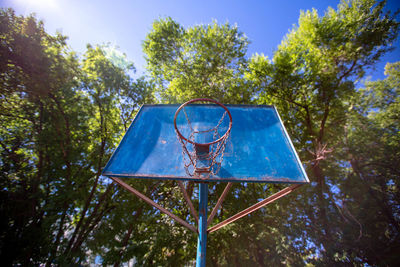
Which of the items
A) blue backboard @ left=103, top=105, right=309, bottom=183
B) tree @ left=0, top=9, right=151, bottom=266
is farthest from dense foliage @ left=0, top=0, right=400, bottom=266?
blue backboard @ left=103, top=105, right=309, bottom=183

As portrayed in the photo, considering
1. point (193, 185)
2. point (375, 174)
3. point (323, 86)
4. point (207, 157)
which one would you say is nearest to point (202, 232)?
point (207, 157)

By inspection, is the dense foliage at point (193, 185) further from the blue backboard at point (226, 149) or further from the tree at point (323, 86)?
the blue backboard at point (226, 149)

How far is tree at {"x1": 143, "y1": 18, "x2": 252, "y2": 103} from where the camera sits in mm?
8883

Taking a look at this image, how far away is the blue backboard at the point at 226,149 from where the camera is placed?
3.02 m

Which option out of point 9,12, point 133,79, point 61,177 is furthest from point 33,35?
point 61,177

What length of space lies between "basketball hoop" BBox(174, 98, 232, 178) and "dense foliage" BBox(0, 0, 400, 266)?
3.98m

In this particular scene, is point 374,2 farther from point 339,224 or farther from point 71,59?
point 71,59

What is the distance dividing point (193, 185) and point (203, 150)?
5.40m

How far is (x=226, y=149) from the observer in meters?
3.51

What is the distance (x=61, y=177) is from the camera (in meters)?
7.31

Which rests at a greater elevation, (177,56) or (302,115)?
(177,56)

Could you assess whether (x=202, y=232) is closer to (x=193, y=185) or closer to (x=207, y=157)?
(x=207, y=157)

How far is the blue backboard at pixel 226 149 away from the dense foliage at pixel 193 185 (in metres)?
2.93

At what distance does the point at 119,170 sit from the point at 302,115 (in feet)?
33.6
